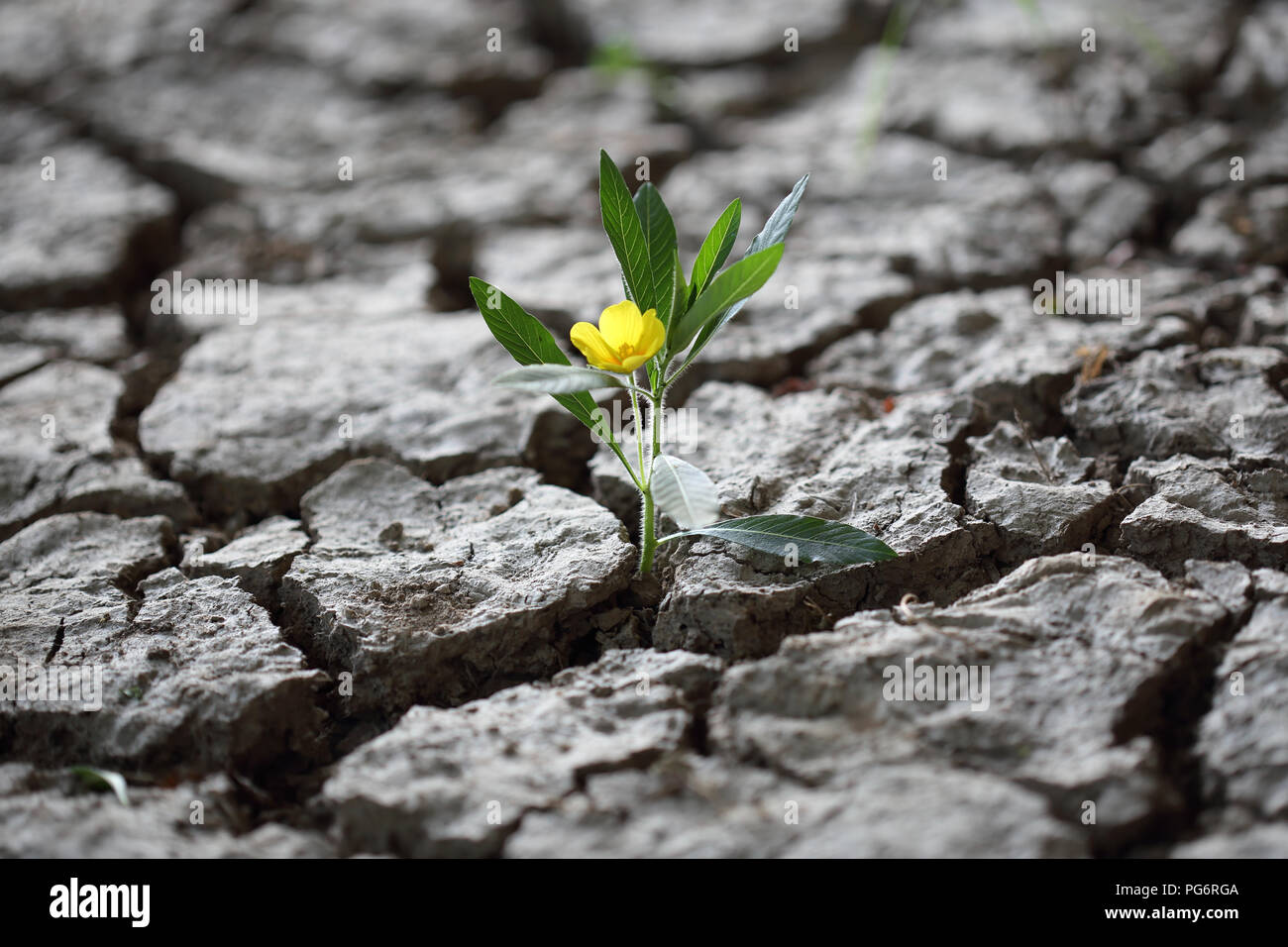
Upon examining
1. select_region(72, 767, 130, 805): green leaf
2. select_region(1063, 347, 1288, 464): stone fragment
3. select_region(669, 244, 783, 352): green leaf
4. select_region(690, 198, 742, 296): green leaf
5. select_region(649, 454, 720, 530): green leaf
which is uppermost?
select_region(690, 198, 742, 296): green leaf

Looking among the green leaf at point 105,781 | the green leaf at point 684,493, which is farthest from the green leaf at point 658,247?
the green leaf at point 105,781

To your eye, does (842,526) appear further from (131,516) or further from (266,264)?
(266,264)

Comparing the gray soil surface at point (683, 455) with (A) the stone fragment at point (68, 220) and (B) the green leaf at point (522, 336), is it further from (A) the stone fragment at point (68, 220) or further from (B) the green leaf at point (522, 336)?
(B) the green leaf at point (522, 336)

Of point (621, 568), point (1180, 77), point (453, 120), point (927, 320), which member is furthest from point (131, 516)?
point (1180, 77)

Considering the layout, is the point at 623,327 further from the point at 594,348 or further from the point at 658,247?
the point at 658,247

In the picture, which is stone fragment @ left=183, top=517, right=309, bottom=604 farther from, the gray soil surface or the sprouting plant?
the sprouting plant

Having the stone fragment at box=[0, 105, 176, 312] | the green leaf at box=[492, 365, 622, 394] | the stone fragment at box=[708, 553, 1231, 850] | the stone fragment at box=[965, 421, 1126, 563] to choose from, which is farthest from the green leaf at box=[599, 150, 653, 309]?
the stone fragment at box=[0, 105, 176, 312]
